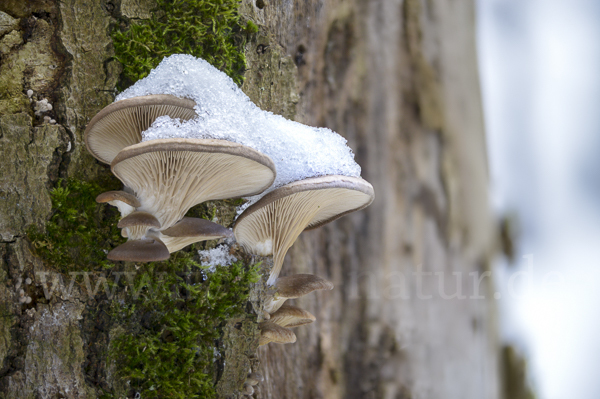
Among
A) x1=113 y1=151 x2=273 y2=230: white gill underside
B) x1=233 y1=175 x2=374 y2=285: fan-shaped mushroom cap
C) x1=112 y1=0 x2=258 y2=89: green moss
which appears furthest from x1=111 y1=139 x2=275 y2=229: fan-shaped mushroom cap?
x1=112 y1=0 x2=258 y2=89: green moss

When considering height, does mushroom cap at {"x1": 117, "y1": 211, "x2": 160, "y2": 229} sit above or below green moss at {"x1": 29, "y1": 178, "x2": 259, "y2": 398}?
above

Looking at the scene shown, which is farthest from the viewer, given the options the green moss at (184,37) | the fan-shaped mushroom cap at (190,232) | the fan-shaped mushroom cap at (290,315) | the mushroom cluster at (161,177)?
the fan-shaped mushroom cap at (290,315)

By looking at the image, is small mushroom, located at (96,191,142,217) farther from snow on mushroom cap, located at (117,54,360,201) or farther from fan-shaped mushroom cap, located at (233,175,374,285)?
fan-shaped mushroom cap, located at (233,175,374,285)

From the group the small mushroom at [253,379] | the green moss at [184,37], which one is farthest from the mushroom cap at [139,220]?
the small mushroom at [253,379]

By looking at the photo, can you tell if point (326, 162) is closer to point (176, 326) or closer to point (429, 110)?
point (176, 326)

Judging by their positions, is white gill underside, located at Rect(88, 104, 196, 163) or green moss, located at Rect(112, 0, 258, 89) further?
green moss, located at Rect(112, 0, 258, 89)

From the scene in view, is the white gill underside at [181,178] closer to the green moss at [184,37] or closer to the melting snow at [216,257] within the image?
the melting snow at [216,257]
